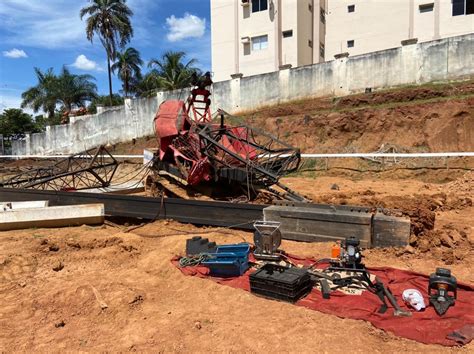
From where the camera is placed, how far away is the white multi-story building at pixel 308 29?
2562cm

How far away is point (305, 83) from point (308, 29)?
12.1m

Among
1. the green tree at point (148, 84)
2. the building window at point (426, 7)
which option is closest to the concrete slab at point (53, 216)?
the building window at point (426, 7)

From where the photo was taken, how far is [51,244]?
6742 millimetres

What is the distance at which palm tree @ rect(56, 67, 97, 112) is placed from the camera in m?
35.5

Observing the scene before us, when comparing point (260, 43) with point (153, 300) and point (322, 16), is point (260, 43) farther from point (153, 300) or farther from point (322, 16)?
point (153, 300)

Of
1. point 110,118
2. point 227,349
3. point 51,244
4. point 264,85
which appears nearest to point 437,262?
point 227,349

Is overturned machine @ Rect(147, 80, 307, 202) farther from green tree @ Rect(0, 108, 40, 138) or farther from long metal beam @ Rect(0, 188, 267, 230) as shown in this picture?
green tree @ Rect(0, 108, 40, 138)

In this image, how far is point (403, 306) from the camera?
3967 millimetres

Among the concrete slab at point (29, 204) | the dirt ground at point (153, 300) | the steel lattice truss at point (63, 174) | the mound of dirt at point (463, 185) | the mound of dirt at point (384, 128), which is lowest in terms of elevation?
the dirt ground at point (153, 300)

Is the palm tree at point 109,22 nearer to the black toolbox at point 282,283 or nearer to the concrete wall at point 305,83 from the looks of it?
the concrete wall at point 305,83

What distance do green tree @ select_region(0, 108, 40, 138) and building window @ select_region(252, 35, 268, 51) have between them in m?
26.5

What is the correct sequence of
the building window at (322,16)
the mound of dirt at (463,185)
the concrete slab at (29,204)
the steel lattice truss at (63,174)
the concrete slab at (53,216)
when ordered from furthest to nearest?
the building window at (322,16) < the steel lattice truss at (63,174) < the mound of dirt at (463,185) < the concrete slab at (29,204) < the concrete slab at (53,216)

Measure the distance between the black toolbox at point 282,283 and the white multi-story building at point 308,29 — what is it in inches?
914

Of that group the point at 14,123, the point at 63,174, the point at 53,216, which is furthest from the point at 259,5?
the point at 14,123
